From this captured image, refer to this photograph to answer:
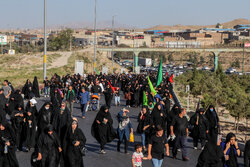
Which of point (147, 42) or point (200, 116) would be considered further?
point (147, 42)

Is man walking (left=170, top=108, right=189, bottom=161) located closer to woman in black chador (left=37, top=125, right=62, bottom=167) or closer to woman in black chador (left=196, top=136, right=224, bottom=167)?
woman in black chador (left=196, top=136, right=224, bottom=167)

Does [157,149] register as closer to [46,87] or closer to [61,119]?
[61,119]

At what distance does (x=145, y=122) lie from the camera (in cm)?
1238

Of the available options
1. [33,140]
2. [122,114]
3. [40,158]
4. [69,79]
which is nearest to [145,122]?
[122,114]

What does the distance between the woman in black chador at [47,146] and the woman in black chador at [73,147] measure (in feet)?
1.03

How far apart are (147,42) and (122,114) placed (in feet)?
503

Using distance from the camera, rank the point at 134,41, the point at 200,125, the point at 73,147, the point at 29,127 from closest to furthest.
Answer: the point at 73,147, the point at 29,127, the point at 200,125, the point at 134,41

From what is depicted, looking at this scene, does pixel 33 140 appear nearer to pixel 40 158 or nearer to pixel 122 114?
pixel 122 114

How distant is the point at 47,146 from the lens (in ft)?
30.2

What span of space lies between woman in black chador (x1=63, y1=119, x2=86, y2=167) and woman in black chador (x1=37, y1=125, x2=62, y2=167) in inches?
12.4

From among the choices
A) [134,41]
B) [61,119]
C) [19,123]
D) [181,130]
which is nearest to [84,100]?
[19,123]

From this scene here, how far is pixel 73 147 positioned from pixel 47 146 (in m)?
0.57

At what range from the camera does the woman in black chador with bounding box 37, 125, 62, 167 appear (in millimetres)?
9172

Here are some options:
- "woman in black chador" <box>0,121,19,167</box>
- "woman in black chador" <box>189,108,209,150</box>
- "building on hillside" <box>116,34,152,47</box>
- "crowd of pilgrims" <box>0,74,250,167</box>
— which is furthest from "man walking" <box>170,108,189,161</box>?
"building on hillside" <box>116,34,152,47</box>
